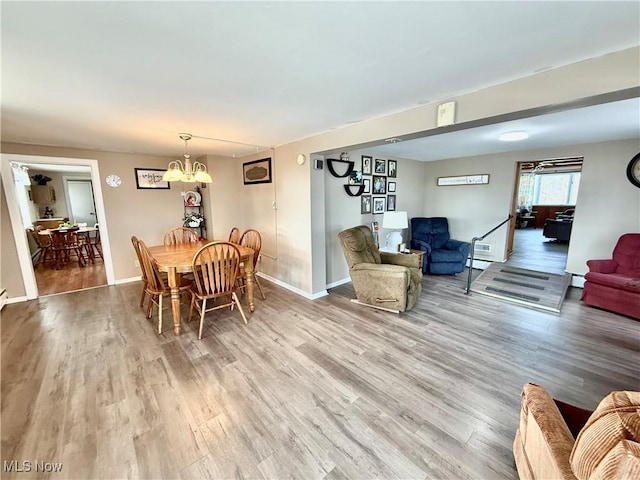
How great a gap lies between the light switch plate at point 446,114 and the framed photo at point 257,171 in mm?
2731

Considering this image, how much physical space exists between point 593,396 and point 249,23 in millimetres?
3251

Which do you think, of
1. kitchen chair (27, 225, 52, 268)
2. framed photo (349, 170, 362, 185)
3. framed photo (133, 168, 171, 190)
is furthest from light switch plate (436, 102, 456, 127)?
kitchen chair (27, 225, 52, 268)

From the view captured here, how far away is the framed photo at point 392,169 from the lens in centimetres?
491

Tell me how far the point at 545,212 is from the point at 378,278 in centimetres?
1013

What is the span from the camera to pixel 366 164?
440 cm

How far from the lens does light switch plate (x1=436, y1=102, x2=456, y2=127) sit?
76.6 inches

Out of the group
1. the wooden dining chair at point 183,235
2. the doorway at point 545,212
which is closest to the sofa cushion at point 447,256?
the doorway at point 545,212

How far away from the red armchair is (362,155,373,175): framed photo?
3321 millimetres

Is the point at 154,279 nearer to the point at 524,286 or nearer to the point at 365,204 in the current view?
the point at 365,204

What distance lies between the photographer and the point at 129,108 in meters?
2.18

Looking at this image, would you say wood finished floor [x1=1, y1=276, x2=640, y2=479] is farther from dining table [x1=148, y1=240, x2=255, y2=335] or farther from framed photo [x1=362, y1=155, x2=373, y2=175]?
framed photo [x1=362, y1=155, x2=373, y2=175]

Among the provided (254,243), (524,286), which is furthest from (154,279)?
(524,286)

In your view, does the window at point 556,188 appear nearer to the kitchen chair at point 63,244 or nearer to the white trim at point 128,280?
→ the white trim at point 128,280

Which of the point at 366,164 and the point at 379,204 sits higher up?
the point at 366,164
